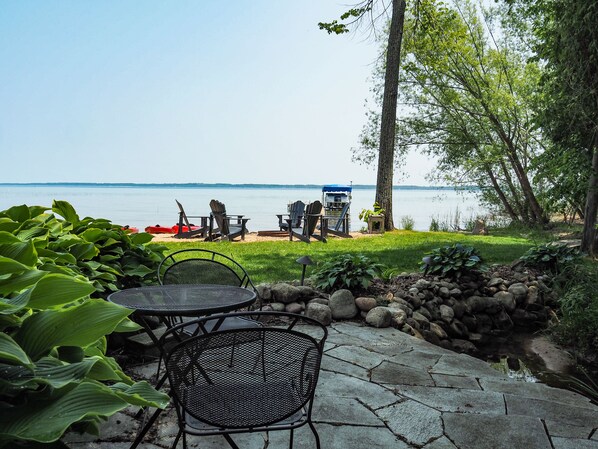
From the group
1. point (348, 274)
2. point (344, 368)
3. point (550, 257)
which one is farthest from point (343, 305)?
point (550, 257)

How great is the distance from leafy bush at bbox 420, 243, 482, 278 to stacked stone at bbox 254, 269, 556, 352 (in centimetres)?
11

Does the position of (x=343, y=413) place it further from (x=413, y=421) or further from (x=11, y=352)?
(x=11, y=352)

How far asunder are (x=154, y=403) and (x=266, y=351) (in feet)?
1.72

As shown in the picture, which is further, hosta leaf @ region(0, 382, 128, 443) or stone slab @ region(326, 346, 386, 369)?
stone slab @ region(326, 346, 386, 369)

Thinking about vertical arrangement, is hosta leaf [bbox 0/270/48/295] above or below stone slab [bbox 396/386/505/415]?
above

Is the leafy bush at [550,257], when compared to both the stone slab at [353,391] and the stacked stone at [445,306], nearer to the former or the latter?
the stacked stone at [445,306]

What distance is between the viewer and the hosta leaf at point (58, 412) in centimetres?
87

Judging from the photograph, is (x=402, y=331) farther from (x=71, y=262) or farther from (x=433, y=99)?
(x=433, y=99)

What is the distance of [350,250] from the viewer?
26.1ft

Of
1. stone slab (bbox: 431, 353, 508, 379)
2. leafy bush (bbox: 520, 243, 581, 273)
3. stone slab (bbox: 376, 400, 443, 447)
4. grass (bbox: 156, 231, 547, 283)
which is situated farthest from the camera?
grass (bbox: 156, 231, 547, 283)

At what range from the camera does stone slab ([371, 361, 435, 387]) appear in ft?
8.92

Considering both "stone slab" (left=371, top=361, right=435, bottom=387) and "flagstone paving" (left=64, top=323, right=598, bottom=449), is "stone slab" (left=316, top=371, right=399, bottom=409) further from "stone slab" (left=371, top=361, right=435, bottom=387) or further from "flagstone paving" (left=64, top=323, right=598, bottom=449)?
"stone slab" (left=371, top=361, right=435, bottom=387)

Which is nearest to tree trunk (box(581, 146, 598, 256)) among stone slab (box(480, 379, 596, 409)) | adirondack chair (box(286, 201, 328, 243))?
adirondack chair (box(286, 201, 328, 243))

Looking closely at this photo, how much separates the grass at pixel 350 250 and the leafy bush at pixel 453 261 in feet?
1.98
